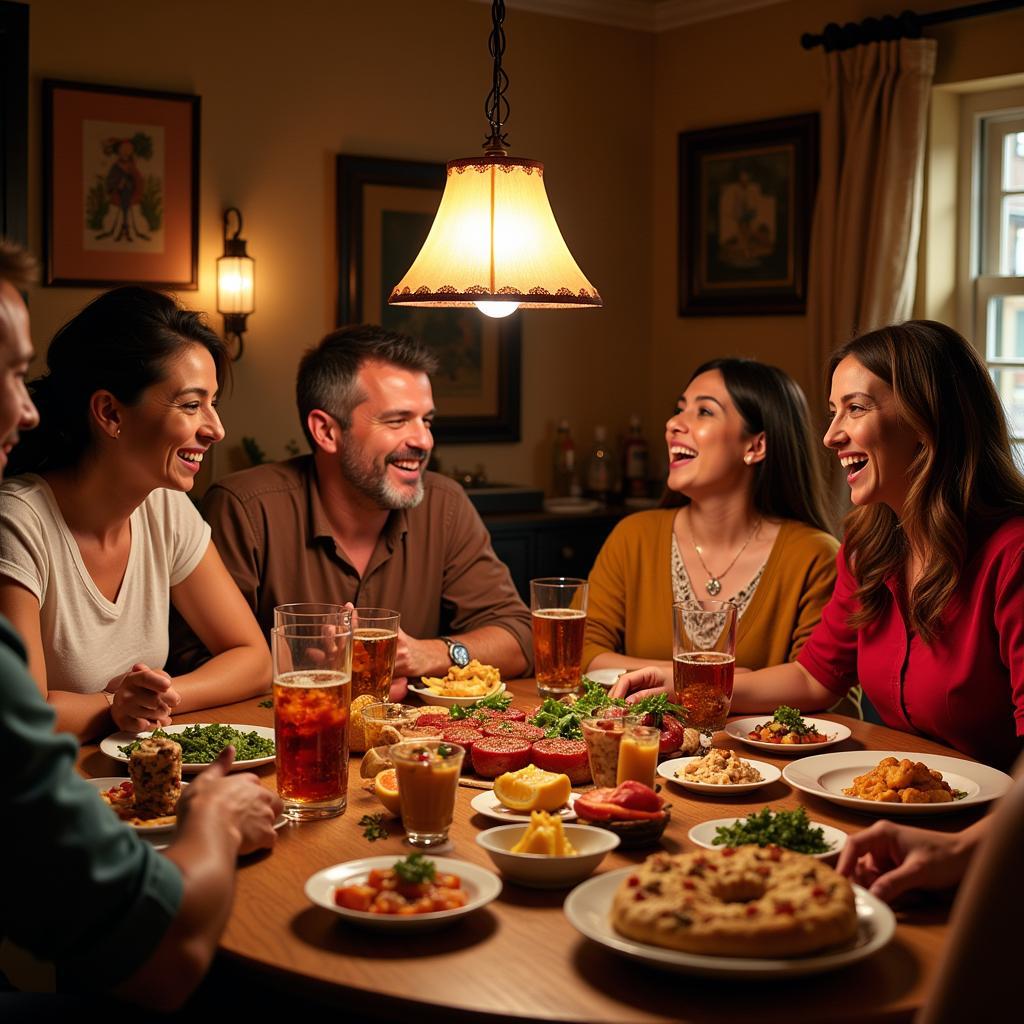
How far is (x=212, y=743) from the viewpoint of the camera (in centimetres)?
196

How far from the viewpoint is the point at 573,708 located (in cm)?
206

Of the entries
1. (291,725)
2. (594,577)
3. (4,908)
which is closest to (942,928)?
(291,725)

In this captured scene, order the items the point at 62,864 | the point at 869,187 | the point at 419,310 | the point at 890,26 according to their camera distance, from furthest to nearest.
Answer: the point at 419,310 < the point at 869,187 < the point at 890,26 < the point at 62,864

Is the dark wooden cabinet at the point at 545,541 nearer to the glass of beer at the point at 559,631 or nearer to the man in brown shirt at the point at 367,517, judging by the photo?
the man in brown shirt at the point at 367,517

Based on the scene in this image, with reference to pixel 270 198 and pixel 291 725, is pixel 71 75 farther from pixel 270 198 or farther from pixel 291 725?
pixel 291 725

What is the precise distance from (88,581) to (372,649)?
1.90ft

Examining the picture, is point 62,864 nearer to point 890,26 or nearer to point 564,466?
point 890,26

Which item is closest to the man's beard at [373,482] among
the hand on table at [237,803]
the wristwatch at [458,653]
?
the wristwatch at [458,653]

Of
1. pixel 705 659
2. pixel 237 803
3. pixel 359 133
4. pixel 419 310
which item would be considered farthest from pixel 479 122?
pixel 237 803

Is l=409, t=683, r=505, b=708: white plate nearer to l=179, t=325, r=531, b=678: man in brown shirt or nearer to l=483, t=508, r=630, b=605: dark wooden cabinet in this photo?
l=179, t=325, r=531, b=678: man in brown shirt

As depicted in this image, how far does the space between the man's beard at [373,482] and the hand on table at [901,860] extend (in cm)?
A: 166

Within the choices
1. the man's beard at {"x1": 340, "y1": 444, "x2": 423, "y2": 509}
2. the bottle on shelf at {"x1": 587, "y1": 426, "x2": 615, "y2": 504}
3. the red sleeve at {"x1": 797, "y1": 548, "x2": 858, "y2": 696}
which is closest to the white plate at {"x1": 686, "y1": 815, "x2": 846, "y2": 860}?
the red sleeve at {"x1": 797, "y1": 548, "x2": 858, "y2": 696}

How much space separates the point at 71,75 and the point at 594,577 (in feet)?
8.33

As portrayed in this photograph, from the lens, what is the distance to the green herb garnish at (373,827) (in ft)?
5.51
